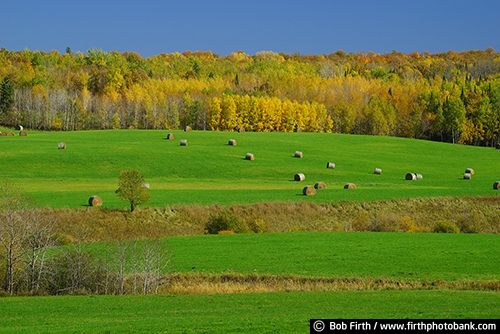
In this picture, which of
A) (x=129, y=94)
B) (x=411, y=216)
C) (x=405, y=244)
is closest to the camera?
(x=405, y=244)

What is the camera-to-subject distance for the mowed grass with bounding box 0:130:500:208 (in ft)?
171

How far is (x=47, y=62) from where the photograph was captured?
580 feet

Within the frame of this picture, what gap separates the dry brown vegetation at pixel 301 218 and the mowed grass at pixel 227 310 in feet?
52.3

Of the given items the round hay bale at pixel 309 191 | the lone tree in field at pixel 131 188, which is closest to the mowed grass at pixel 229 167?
the round hay bale at pixel 309 191

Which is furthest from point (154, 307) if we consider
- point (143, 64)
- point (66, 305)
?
point (143, 64)

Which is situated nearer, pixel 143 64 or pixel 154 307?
pixel 154 307

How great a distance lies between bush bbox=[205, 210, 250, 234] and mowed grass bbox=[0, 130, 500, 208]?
5.45m

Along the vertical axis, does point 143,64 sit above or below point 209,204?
above

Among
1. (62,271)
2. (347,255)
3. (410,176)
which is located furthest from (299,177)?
(62,271)

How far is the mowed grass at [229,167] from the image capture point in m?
52.0

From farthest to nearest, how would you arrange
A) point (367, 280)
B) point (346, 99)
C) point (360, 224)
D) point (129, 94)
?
point (346, 99), point (129, 94), point (360, 224), point (367, 280)

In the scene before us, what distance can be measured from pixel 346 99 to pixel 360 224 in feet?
369

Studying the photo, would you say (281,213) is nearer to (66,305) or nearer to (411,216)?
(411,216)

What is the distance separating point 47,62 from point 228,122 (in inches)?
2915
